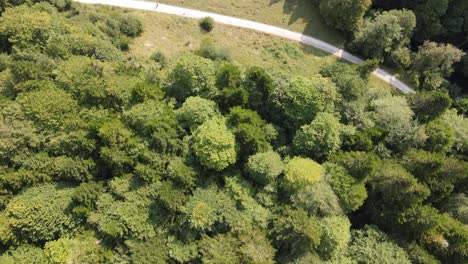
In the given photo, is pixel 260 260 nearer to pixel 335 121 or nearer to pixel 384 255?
pixel 384 255

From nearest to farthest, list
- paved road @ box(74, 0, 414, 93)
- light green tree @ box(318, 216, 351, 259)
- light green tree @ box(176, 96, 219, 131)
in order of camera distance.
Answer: light green tree @ box(318, 216, 351, 259) < light green tree @ box(176, 96, 219, 131) < paved road @ box(74, 0, 414, 93)

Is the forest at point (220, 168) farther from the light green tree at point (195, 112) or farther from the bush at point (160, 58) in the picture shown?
the bush at point (160, 58)

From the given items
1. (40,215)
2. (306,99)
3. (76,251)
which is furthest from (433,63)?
(40,215)

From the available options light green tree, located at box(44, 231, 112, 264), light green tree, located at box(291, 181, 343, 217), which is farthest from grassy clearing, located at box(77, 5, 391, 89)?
light green tree, located at box(44, 231, 112, 264)

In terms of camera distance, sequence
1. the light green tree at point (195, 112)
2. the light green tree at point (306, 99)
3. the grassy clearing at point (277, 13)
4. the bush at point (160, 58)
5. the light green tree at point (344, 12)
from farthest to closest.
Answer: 1. the grassy clearing at point (277, 13)
2. the light green tree at point (344, 12)
3. the bush at point (160, 58)
4. the light green tree at point (306, 99)
5. the light green tree at point (195, 112)

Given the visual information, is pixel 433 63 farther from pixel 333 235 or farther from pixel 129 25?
pixel 129 25

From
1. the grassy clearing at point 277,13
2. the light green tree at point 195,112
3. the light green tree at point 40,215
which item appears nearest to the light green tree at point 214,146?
the light green tree at point 195,112

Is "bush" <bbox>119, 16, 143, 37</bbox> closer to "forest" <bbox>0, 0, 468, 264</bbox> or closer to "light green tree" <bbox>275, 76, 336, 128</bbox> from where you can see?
"forest" <bbox>0, 0, 468, 264</bbox>
